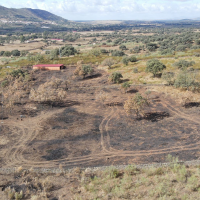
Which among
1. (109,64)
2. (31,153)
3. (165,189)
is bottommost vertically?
(31,153)

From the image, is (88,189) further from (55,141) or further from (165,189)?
(55,141)

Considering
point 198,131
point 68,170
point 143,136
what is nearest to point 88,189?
point 68,170

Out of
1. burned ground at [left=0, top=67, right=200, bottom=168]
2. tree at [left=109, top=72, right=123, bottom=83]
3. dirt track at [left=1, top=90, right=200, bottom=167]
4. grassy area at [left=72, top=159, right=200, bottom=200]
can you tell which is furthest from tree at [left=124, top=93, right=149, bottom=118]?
tree at [left=109, top=72, right=123, bottom=83]

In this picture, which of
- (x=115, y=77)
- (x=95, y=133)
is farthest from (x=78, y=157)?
(x=115, y=77)

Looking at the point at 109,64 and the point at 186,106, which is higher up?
the point at 109,64

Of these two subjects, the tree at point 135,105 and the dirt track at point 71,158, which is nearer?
A: the dirt track at point 71,158

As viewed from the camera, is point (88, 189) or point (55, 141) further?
point (55, 141)

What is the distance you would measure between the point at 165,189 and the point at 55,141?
12.0m

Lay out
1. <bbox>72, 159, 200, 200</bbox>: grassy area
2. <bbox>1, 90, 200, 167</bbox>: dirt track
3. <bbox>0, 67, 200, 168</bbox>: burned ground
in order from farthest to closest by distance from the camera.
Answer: <bbox>0, 67, 200, 168</bbox>: burned ground
<bbox>1, 90, 200, 167</bbox>: dirt track
<bbox>72, 159, 200, 200</bbox>: grassy area

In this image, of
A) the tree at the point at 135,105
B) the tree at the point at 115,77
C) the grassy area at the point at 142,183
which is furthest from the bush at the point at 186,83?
the grassy area at the point at 142,183

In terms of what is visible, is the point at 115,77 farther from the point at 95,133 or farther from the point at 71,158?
the point at 71,158

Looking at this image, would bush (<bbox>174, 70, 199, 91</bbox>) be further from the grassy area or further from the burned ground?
the grassy area

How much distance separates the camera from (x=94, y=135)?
2189 cm

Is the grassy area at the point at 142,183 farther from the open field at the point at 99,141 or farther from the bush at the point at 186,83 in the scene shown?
the bush at the point at 186,83
